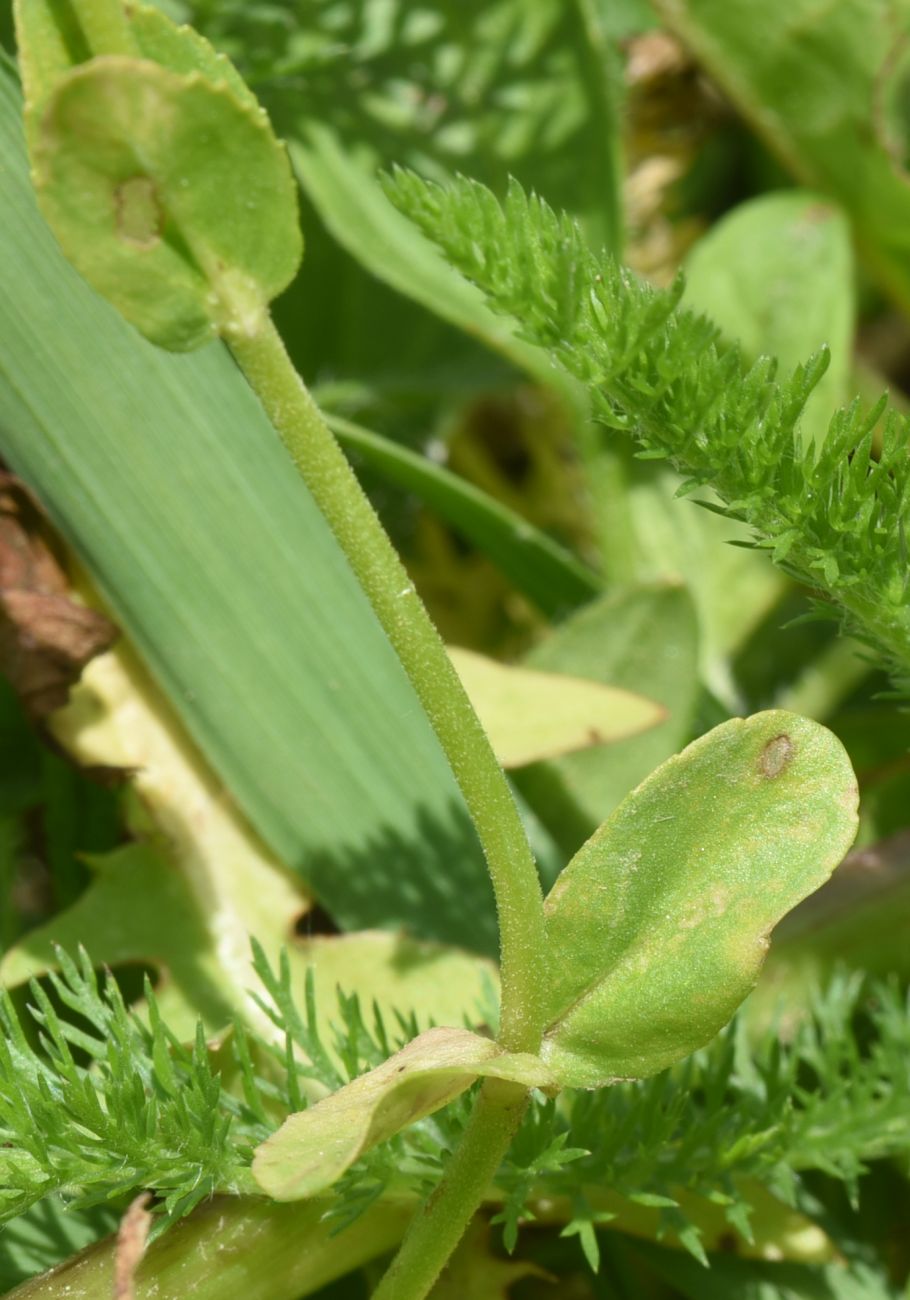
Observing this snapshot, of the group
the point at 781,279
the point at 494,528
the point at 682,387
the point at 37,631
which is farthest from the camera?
the point at 781,279

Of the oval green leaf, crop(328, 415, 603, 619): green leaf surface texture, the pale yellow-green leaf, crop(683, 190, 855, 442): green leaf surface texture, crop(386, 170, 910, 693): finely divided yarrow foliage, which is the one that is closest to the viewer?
the oval green leaf

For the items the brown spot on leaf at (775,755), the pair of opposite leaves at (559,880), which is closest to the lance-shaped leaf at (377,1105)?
the pair of opposite leaves at (559,880)

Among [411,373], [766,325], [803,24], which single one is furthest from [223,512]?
[803,24]

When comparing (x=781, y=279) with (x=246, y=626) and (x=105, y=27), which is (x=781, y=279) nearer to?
(x=246, y=626)

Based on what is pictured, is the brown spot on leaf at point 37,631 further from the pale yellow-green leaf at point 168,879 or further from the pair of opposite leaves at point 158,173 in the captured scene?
the pair of opposite leaves at point 158,173

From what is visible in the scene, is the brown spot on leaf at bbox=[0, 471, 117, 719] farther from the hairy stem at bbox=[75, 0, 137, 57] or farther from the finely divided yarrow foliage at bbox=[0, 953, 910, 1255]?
the hairy stem at bbox=[75, 0, 137, 57]

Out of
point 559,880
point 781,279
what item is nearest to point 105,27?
point 559,880

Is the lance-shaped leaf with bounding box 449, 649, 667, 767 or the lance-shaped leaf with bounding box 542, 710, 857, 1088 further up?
the lance-shaped leaf with bounding box 542, 710, 857, 1088

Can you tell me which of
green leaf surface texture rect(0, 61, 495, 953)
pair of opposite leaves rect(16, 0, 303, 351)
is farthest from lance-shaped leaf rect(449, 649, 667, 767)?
pair of opposite leaves rect(16, 0, 303, 351)
